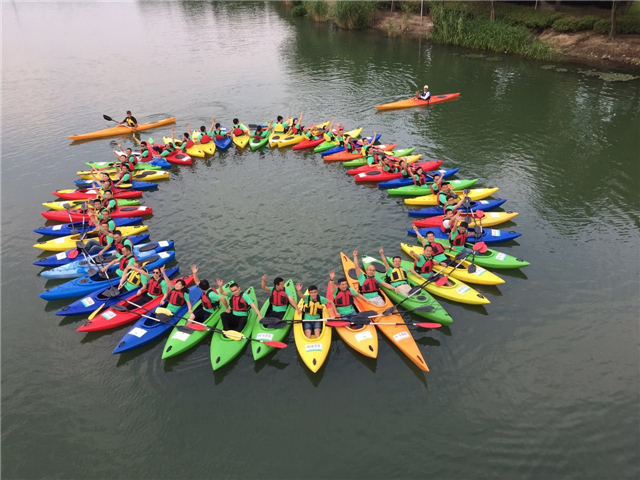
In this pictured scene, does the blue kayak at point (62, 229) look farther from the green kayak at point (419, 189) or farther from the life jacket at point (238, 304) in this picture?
the green kayak at point (419, 189)

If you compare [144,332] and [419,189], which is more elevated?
[419,189]

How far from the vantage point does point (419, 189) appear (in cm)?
1691

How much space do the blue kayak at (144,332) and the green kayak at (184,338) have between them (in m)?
0.23

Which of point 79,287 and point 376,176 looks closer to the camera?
point 79,287

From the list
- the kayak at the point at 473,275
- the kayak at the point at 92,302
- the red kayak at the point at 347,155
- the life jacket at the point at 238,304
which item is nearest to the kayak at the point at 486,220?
the kayak at the point at 473,275

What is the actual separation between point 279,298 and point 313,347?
1.63 meters

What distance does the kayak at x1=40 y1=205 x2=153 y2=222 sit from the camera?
15875 millimetres

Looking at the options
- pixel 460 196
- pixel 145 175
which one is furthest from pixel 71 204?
pixel 460 196

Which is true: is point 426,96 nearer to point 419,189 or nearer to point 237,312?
point 419,189

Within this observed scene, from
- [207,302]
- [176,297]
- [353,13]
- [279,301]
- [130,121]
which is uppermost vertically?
[353,13]

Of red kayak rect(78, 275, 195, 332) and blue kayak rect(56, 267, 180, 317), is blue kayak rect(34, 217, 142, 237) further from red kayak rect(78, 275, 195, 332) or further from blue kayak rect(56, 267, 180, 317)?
red kayak rect(78, 275, 195, 332)

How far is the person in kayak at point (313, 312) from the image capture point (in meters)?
10.6

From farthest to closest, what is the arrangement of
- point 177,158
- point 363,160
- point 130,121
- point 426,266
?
1. point 130,121
2. point 177,158
3. point 363,160
4. point 426,266

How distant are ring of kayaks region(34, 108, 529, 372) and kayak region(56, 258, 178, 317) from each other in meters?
0.02
